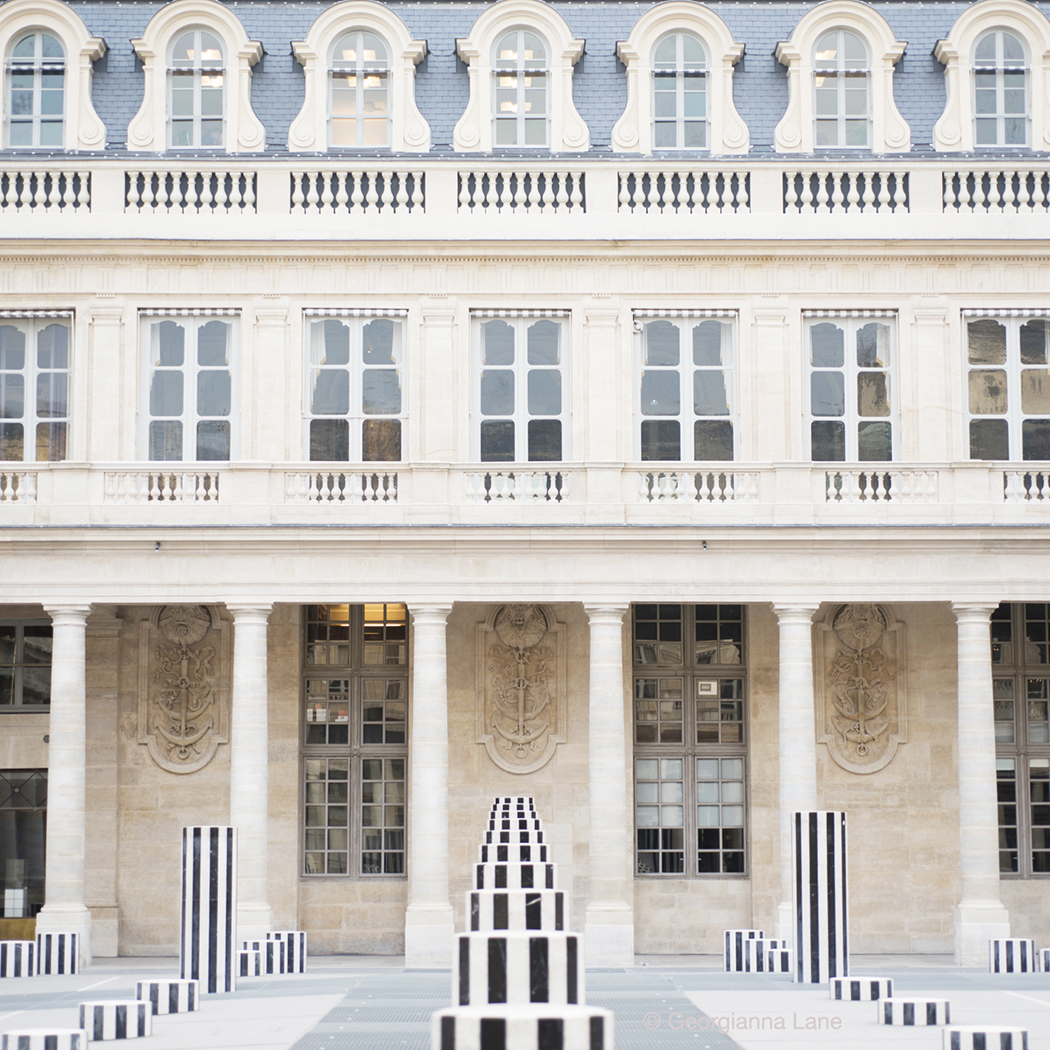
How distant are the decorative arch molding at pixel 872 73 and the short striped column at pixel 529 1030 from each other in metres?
24.2

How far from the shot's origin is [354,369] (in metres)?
30.4

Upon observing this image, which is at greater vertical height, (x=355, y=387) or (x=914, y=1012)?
(x=355, y=387)

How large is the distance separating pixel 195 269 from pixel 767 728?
13031 mm

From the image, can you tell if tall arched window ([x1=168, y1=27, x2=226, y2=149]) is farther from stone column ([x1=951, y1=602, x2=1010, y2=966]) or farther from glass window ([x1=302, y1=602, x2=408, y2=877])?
stone column ([x1=951, y1=602, x2=1010, y2=966])

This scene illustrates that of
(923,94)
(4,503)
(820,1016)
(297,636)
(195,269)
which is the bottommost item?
(820,1016)

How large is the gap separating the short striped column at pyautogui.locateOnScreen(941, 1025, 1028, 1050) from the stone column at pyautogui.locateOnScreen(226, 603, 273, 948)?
15.2m

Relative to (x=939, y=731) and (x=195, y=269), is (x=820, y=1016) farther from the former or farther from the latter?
(x=195, y=269)

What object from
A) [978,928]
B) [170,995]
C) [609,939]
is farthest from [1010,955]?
[170,995]

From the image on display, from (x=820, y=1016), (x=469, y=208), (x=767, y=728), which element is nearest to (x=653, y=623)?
(x=767, y=728)

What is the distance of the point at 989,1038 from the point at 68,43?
968 inches

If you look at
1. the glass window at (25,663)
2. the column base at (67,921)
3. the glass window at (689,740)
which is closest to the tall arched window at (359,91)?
the glass window at (689,740)

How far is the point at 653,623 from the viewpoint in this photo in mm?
31453

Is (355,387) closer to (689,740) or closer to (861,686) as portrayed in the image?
(689,740)

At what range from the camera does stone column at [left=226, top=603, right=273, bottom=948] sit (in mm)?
27547
